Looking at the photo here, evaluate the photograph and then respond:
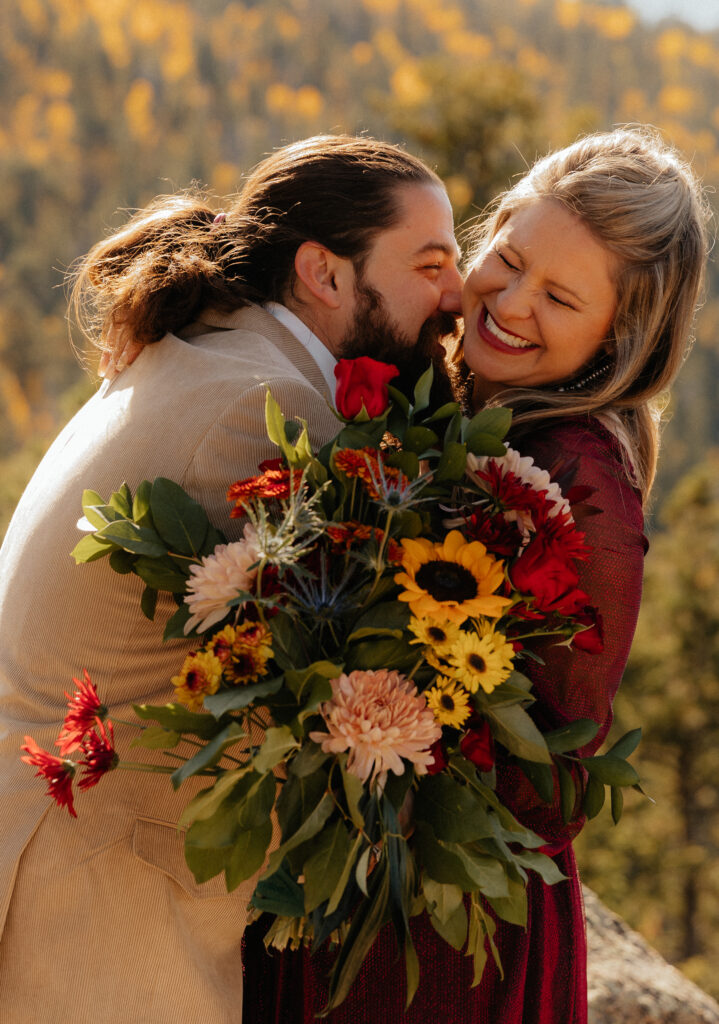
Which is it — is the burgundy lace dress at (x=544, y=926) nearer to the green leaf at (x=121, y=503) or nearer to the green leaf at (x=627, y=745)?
the green leaf at (x=627, y=745)

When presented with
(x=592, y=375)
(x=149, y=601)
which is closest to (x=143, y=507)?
(x=149, y=601)

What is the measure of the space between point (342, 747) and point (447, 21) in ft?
336

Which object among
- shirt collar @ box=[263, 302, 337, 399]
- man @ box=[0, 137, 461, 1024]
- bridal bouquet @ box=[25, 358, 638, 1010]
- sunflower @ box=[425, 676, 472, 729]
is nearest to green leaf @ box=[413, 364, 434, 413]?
bridal bouquet @ box=[25, 358, 638, 1010]

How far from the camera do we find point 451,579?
1521 millimetres

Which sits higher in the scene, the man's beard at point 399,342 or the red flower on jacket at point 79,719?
the man's beard at point 399,342

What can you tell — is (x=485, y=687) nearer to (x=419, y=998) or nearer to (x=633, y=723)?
(x=419, y=998)

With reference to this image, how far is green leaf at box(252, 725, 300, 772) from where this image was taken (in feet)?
4.60

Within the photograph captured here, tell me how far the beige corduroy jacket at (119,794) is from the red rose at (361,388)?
235mm

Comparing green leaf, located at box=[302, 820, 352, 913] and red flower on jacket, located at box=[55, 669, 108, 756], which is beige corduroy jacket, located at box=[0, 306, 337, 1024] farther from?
green leaf, located at box=[302, 820, 352, 913]

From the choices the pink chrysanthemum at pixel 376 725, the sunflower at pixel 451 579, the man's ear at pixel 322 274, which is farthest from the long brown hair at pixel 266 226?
the pink chrysanthemum at pixel 376 725

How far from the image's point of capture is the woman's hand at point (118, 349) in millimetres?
2230

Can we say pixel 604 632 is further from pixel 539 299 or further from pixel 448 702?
pixel 539 299

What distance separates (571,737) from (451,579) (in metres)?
0.41

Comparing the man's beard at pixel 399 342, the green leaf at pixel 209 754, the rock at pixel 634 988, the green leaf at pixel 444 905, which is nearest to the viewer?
the green leaf at pixel 209 754
